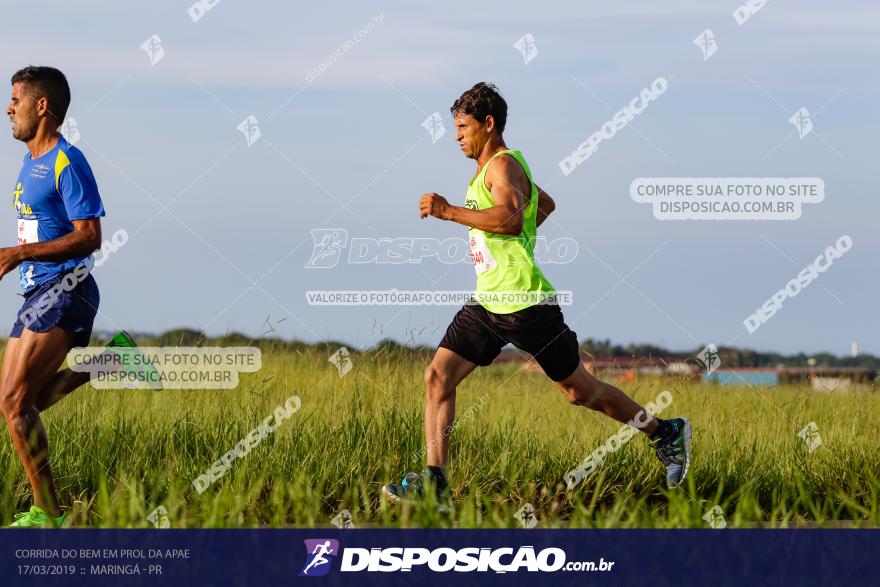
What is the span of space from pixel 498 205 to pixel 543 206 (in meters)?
0.60

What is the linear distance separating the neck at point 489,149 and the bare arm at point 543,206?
42cm

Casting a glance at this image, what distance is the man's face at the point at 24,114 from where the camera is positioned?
20.3 ft

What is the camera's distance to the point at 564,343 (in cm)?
652

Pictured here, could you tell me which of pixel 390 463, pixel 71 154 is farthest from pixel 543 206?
pixel 71 154

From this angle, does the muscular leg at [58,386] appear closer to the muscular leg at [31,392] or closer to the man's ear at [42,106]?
the muscular leg at [31,392]

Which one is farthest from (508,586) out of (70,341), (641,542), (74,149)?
(74,149)

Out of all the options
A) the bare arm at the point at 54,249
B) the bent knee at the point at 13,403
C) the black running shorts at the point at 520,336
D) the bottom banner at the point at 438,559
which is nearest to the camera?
the bottom banner at the point at 438,559

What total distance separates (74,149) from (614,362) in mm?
4778

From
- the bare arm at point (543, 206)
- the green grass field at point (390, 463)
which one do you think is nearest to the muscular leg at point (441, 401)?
the green grass field at point (390, 463)

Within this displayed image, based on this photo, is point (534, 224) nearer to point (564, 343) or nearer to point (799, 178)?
point (564, 343)

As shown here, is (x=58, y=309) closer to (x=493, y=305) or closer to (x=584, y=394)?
(x=493, y=305)

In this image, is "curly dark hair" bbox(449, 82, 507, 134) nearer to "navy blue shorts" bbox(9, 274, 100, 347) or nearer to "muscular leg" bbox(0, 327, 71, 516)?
"navy blue shorts" bbox(9, 274, 100, 347)

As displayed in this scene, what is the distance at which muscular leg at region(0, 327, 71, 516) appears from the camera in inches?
236

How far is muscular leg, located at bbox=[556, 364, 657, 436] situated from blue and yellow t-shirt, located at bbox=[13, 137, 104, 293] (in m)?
2.92
